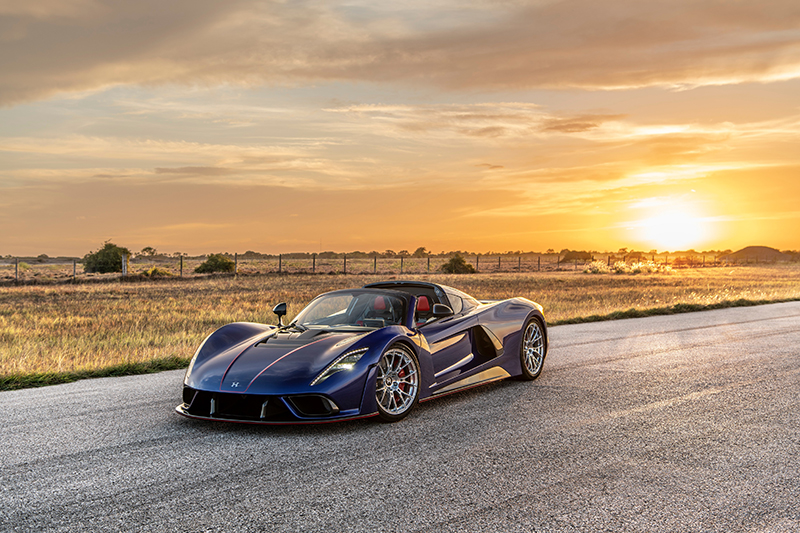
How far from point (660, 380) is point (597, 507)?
4504mm

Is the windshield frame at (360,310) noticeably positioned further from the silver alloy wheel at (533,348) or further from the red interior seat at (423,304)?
the silver alloy wheel at (533,348)

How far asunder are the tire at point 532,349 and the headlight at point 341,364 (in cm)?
272

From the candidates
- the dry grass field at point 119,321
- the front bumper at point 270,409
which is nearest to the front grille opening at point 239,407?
the front bumper at point 270,409

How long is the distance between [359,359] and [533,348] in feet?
10.5

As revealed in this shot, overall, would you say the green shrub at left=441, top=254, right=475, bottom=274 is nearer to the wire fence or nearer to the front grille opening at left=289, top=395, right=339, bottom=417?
the wire fence

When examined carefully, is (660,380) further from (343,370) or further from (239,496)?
(239,496)

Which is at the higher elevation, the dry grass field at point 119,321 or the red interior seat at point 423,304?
the red interior seat at point 423,304

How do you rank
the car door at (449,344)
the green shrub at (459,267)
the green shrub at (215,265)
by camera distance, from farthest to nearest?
the green shrub at (459,267) → the green shrub at (215,265) → the car door at (449,344)

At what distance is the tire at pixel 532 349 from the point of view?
7930 mm

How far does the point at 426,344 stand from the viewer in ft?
21.4

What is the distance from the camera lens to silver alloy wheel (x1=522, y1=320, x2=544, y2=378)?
8.02m

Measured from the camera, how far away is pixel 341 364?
5.75m

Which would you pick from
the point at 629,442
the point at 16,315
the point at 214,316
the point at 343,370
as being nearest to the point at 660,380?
the point at 629,442

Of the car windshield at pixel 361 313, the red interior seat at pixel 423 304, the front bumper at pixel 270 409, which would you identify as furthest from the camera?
the red interior seat at pixel 423 304
